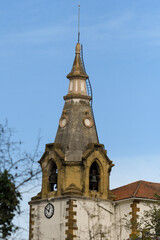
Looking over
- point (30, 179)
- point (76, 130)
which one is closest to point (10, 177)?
point (30, 179)

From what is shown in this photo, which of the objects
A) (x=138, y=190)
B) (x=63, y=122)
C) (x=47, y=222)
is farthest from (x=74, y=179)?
(x=63, y=122)

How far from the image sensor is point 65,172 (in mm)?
61719

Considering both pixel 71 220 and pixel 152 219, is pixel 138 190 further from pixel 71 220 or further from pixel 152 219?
pixel 71 220

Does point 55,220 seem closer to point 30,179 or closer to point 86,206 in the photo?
point 86,206

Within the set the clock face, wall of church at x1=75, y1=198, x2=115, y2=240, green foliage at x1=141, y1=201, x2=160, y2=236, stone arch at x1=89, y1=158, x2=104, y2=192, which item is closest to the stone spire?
stone arch at x1=89, y1=158, x2=104, y2=192

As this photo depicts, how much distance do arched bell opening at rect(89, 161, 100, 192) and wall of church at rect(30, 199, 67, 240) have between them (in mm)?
3232

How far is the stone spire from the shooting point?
2498 inches

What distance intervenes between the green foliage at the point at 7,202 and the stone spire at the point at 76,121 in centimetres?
2793

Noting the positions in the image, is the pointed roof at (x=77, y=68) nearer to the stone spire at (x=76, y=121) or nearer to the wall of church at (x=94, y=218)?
the stone spire at (x=76, y=121)

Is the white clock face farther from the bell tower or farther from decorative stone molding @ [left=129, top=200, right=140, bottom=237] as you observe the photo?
decorative stone molding @ [left=129, top=200, right=140, bottom=237]

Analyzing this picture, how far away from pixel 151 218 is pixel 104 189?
603 cm

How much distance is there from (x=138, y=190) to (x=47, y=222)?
813 centimetres

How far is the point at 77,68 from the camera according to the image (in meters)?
67.1

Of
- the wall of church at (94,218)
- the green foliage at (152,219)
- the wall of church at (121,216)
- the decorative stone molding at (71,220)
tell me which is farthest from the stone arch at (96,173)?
the green foliage at (152,219)
